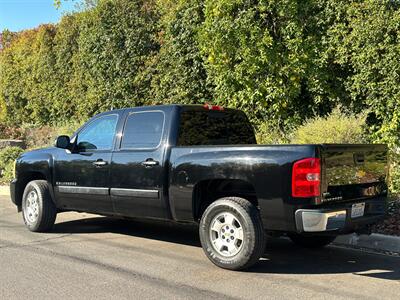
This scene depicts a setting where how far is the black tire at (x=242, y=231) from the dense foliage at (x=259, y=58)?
4770mm

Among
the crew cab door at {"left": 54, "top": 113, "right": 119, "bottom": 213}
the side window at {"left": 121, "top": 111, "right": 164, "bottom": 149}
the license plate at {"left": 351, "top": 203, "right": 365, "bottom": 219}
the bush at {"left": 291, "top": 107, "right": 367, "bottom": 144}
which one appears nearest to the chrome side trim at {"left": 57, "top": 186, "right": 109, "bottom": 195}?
the crew cab door at {"left": 54, "top": 113, "right": 119, "bottom": 213}

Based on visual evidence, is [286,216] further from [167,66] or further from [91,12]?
[91,12]

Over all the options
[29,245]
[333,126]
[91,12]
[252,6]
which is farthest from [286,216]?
[91,12]

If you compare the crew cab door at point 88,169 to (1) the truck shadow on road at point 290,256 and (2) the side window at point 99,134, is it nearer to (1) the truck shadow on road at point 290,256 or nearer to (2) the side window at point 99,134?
(2) the side window at point 99,134

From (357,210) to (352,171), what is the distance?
1.41ft

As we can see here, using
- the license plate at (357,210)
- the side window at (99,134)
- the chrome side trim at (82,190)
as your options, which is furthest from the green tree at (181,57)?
the license plate at (357,210)

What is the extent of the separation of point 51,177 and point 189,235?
2.25 meters

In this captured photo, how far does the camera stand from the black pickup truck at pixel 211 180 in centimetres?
535

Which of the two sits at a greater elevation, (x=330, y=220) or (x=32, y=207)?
(x=330, y=220)

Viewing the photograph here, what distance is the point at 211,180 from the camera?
6141 millimetres

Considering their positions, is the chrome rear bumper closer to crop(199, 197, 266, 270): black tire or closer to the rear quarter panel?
the rear quarter panel

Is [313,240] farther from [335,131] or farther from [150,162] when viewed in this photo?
[335,131]

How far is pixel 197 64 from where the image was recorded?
13.0 meters

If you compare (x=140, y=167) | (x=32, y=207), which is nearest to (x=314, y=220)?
(x=140, y=167)
